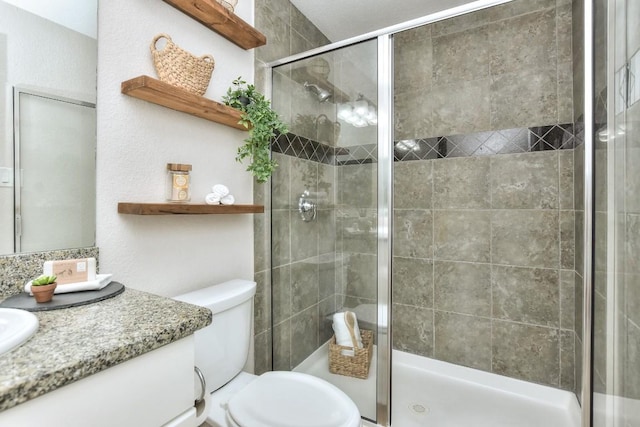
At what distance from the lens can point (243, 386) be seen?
1309 mm

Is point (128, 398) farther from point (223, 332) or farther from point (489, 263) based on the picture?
point (489, 263)

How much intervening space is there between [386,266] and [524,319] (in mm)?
1089

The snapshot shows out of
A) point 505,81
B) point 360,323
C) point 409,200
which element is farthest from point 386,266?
point 505,81

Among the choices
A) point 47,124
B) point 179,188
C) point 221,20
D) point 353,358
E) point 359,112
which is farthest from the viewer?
point 353,358

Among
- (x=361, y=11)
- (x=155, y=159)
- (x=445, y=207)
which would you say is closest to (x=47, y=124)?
(x=155, y=159)

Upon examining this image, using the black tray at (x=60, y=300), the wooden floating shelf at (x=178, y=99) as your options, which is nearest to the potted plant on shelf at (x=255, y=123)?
the wooden floating shelf at (x=178, y=99)

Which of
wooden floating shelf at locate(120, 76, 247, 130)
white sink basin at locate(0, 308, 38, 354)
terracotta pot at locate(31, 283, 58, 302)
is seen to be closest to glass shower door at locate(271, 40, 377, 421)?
wooden floating shelf at locate(120, 76, 247, 130)

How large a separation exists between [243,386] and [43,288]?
32.7 inches

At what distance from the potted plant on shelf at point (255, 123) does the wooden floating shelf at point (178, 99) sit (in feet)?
0.22

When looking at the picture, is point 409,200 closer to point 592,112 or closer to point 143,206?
point 592,112

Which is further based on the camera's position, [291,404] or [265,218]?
[265,218]

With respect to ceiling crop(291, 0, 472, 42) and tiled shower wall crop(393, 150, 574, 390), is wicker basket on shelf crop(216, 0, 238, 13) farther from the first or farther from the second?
tiled shower wall crop(393, 150, 574, 390)

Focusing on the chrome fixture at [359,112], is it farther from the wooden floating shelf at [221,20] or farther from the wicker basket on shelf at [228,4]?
the wicker basket on shelf at [228,4]

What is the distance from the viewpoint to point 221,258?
1527 millimetres
